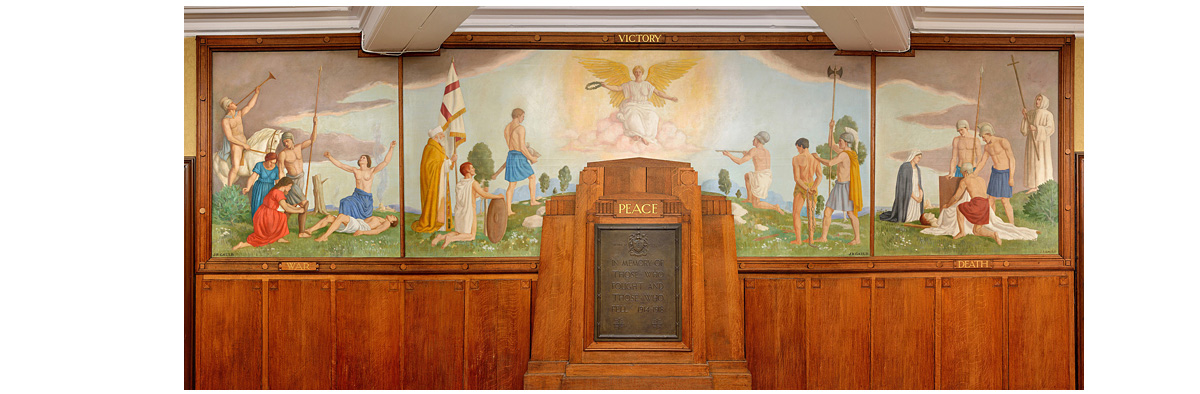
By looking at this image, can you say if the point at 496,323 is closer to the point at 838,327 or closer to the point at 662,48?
the point at 662,48


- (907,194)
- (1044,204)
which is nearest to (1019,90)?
(1044,204)

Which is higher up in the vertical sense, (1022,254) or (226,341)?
(1022,254)

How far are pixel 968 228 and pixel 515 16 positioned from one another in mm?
4662

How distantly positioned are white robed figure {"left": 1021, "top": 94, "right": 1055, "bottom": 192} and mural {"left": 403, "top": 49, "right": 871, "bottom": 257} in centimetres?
153

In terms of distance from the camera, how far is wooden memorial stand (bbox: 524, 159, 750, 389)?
4926 millimetres

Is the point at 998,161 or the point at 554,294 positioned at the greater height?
the point at 998,161

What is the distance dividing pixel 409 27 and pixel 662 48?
228cm

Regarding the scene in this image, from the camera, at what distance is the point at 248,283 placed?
611cm

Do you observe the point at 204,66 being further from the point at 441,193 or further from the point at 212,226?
the point at 441,193

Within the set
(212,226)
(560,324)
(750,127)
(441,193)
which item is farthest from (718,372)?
(212,226)

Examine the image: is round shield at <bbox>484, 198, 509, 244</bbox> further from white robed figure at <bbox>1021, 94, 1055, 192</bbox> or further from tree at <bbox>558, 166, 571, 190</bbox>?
white robed figure at <bbox>1021, 94, 1055, 192</bbox>

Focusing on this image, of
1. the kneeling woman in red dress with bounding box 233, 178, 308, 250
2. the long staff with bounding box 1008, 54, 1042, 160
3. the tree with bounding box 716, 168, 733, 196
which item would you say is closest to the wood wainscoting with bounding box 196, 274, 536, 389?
the kneeling woman in red dress with bounding box 233, 178, 308, 250

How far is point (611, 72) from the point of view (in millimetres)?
6238

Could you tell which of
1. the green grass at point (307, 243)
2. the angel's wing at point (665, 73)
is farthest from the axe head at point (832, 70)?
the green grass at point (307, 243)
